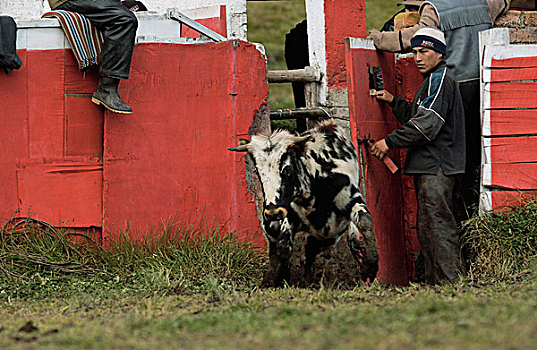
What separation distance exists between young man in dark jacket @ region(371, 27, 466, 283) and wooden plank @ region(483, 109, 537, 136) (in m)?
0.51

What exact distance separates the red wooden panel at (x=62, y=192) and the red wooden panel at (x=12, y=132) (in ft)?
0.30

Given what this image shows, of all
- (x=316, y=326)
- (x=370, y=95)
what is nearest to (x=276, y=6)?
(x=370, y=95)

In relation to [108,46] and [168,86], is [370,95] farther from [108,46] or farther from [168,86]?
[108,46]

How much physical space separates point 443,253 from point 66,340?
156 inches

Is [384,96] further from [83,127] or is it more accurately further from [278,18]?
[278,18]

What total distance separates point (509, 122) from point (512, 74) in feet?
1.59

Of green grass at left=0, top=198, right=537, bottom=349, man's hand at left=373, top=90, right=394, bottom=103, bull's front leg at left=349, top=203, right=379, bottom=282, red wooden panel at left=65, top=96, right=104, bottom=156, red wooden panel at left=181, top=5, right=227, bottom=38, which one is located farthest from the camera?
red wooden panel at left=181, top=5, right=227, bottom=38

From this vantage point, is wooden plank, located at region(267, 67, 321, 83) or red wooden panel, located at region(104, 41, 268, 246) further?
wooden plank, located at region(267, 67, 321, 83)

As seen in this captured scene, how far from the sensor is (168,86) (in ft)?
23.8

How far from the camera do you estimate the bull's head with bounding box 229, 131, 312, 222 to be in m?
6.00

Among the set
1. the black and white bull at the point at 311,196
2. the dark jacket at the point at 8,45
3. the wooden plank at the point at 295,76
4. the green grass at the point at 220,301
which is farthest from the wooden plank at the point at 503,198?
the dark jacket at the point at 8,45

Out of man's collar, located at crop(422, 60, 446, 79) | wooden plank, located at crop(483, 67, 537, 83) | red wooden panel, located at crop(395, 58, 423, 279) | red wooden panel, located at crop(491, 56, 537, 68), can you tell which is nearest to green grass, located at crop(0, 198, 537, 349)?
red wooden panel, located at crop(395, 58, 423, 279)

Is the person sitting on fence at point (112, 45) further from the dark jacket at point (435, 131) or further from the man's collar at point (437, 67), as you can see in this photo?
the man's collar at point (437, 67)

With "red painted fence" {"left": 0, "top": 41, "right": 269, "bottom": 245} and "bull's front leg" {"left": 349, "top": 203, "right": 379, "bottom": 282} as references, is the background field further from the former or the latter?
"bull's front leg" {"left": 349, "top": 203, "right": 379, "bottom": 282}
